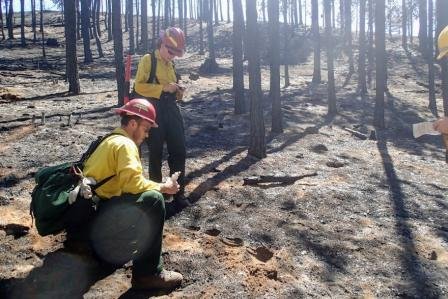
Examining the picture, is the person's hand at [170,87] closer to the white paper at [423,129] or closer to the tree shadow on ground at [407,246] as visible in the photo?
the white paper at [423,129]

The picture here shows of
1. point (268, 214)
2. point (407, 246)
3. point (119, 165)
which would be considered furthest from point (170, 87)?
point (407, 246)

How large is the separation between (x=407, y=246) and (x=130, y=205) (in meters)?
3.16

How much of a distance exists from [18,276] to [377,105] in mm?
11126

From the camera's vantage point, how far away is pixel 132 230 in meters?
3.45

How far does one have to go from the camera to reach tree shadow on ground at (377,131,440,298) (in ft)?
13.2

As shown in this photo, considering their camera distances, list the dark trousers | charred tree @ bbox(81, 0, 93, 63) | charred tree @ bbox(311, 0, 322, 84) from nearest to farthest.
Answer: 1. the dark trousers
2. charred tree @ bbox(311, 0, 322, 84)
3. charred tree @ bbox(81, 0, 93, 63)

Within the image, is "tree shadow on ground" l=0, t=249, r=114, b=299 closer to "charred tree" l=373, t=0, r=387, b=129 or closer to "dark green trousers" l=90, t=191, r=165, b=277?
"dark green trousers" l=90, t=191, r=165, b=277

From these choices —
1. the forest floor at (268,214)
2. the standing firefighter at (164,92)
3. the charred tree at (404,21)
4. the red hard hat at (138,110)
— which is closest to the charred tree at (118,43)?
the forest floor at (268,214)

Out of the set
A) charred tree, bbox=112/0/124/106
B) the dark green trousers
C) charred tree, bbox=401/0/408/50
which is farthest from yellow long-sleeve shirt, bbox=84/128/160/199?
charred tree, bbox=401/0/408/50

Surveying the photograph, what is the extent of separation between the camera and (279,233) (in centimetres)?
496

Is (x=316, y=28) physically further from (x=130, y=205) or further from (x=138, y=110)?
(x=130, y=205)

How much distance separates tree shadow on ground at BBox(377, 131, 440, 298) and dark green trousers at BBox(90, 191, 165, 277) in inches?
93.1

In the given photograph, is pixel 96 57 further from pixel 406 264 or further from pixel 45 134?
pixel 406 264

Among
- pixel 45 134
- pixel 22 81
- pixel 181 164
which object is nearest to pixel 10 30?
pixel 22 81
